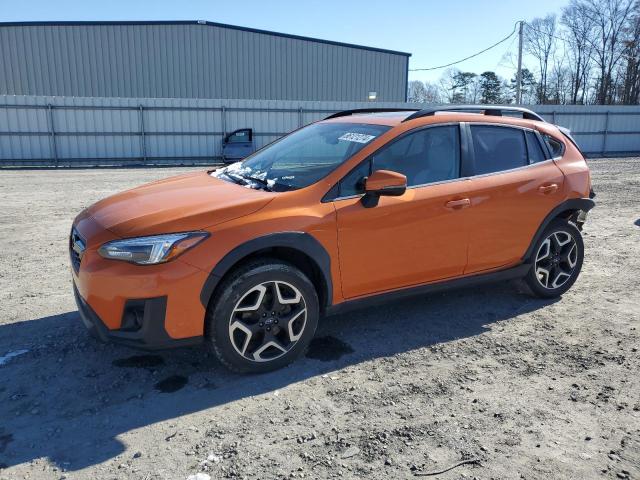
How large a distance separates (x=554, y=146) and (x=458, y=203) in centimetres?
151

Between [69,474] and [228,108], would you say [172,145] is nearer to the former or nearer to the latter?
[228,108]

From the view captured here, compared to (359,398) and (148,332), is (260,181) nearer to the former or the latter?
(148,332)

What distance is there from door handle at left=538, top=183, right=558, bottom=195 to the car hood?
2517 mm

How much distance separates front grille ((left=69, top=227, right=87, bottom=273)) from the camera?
131 inches

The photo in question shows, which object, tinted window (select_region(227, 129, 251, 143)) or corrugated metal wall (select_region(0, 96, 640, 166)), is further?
tinted window (select_region(227, 129, 251, 143))

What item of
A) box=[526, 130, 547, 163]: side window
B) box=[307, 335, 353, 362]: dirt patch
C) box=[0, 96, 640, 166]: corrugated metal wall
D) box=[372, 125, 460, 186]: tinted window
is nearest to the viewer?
box=[307, 335, 353, 362]: dirt patch

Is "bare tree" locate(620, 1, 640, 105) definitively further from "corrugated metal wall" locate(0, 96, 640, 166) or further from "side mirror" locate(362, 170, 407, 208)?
"side mirror" locate(362, 170, 407, 208)

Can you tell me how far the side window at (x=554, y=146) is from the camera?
4852mm

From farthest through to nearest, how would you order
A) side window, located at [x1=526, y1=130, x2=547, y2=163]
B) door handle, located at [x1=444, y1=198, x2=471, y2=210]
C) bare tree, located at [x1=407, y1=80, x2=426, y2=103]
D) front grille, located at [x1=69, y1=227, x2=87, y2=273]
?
bare tree, located at [x1=407, y1=80, x2=426, y2=103] < side window, located at [x1=526, y1=130, x2=547, y2=163] < door handle, located at [x1=444, y1=198, x2=471, y2=210] < front grille, located at [x1=69, y1=227, x2=87, y2=273]

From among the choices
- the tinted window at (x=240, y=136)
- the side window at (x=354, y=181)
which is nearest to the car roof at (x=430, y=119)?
the side window at (x=354, y=181)

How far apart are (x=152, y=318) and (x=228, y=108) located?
62.5ft

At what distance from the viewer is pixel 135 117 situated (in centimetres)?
2017

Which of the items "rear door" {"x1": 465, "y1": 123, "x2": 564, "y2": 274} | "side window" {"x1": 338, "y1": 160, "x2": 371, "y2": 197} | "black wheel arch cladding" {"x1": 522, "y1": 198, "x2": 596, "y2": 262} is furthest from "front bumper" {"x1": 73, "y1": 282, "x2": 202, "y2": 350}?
"black wheel arch cladding" {"x1": 522, "y1": 198, "x2": 596, "y2": 262}

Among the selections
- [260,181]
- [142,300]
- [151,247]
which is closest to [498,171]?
[260,181]
